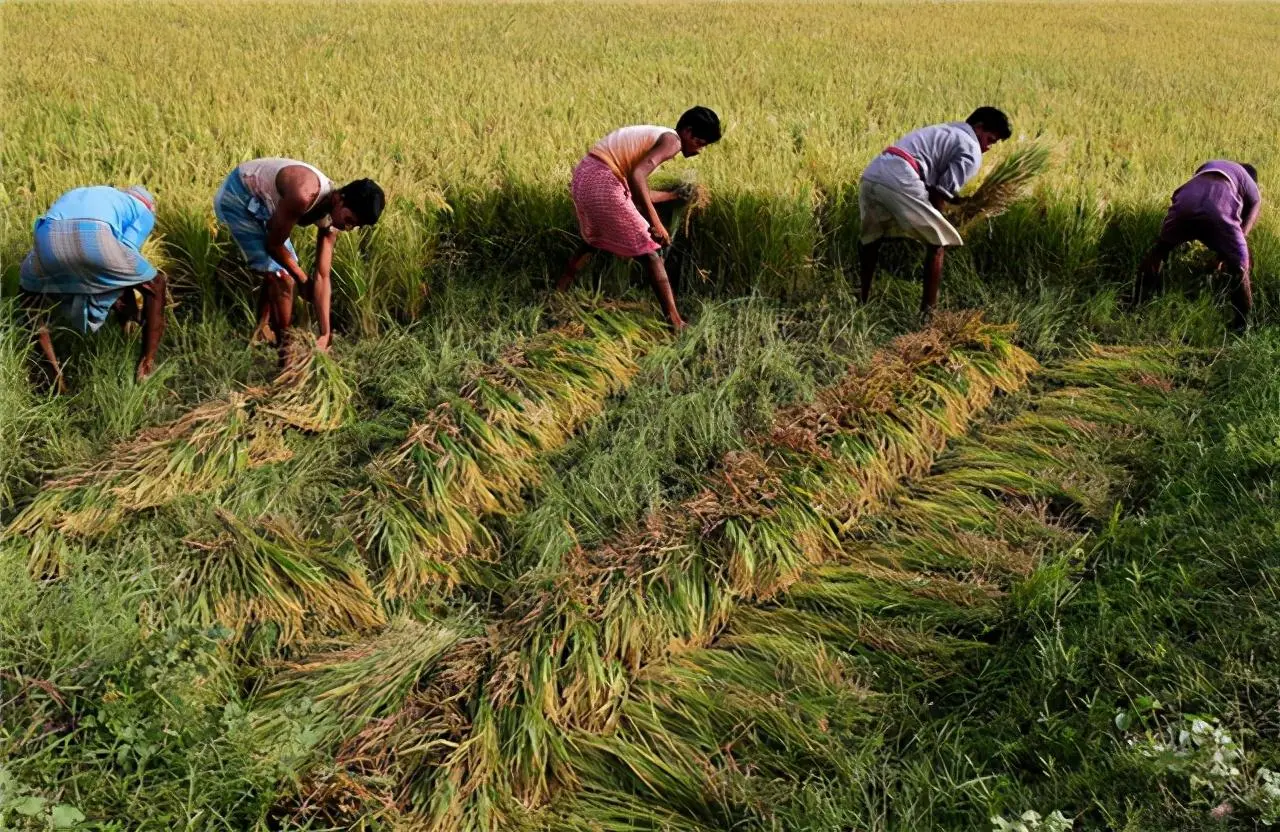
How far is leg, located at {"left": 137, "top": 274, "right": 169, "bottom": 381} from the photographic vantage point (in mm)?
3367

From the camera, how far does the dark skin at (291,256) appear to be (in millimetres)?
3221

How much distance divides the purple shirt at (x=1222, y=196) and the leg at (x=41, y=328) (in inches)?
175

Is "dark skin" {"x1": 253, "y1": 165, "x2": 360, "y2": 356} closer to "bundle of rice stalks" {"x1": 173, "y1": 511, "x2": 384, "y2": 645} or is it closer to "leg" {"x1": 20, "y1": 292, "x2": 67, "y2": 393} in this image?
"leg" {"x1": 20, "y1": 292, "x2": 67, "y2": 393}

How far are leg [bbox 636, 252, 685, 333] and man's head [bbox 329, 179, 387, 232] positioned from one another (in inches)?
45.7

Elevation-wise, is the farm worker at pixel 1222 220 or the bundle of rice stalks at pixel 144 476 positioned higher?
the farm worker at pixel 1222 220

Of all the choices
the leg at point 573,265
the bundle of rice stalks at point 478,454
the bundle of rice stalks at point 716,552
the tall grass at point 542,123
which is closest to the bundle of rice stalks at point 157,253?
the tall grass at point 542,123

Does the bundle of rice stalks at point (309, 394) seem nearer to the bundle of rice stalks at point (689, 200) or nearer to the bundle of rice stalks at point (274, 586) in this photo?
the bundle of rice stalks at point (274, 586)

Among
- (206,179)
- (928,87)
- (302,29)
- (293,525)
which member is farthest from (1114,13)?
(293,525)

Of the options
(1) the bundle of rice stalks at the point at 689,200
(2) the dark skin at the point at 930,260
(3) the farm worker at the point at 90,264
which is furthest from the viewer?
(1) the bundle of rice stalks at the point at 689,200

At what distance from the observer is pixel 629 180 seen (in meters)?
3.82

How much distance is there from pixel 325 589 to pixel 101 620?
1.88 feet

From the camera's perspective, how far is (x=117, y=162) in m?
4.18

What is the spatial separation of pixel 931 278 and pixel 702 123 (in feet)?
4.02

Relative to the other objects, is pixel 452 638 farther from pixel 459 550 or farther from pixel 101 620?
pixel 101 620
